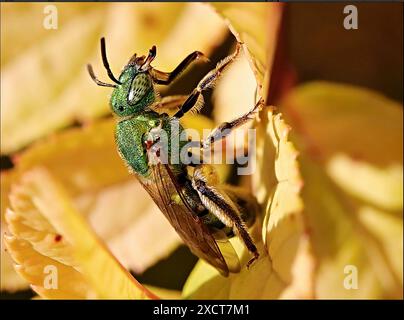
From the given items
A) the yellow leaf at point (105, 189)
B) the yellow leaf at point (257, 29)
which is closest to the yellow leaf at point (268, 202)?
the yellow leaf at point (257, 29)

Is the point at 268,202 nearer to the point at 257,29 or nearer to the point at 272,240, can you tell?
the point at 272,240

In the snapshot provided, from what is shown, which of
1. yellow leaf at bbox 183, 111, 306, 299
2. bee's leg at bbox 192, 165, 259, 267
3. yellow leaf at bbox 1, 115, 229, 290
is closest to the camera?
yellow leaf at bbox 183, 111, 306, 299

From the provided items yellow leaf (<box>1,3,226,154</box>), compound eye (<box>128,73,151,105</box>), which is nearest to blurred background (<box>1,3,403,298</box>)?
yellow leaf (<box>1,3,226,154</box>)

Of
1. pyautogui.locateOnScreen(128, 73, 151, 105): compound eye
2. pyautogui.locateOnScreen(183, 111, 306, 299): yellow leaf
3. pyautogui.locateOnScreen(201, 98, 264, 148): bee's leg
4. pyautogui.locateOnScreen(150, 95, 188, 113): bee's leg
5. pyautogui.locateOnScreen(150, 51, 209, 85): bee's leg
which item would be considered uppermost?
pyautogui.locateOnScreen(150, 51, 209, 85): bee's leg

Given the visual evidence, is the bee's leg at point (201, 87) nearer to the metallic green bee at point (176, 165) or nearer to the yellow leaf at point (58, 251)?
the metallic green bee at point (176, 165)

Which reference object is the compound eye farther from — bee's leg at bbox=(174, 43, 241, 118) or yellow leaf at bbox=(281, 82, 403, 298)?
yellow leaf at bbox=(281, 82, 403, 298)

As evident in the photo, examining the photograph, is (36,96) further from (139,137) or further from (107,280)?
(107,280)

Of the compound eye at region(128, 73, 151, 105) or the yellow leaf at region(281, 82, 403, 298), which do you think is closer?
the yellow leaf at region(281, 82, 403, 298)
